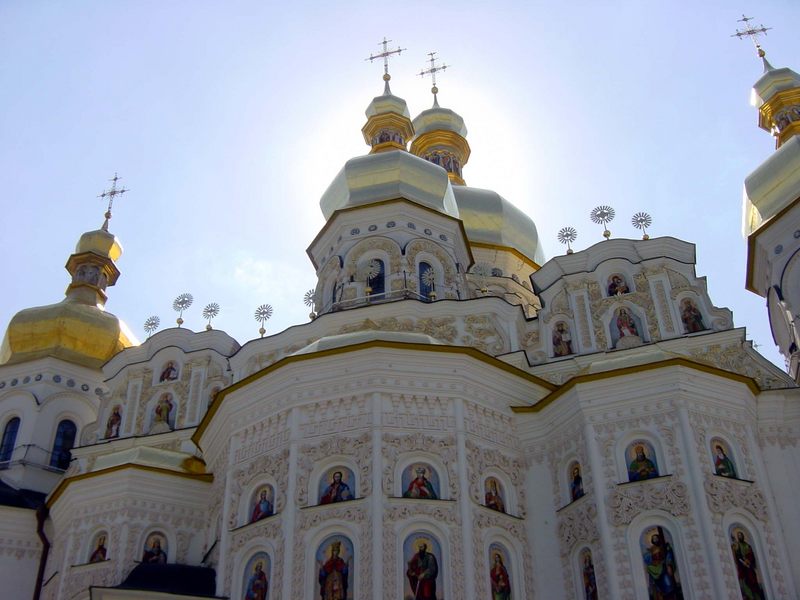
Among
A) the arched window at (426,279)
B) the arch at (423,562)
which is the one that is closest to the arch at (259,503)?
the arch at (423,562)

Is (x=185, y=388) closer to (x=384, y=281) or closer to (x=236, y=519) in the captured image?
(x=384, y=281)

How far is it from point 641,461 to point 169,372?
1124 cm

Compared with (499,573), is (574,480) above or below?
above

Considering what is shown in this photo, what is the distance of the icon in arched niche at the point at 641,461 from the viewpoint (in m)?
12.6

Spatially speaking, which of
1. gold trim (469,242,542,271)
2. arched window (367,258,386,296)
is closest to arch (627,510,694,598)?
arched window (367,258,386,296)

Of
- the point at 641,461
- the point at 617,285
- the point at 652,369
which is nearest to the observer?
the point at 641,461

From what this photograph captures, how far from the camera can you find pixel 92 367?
23.3 m

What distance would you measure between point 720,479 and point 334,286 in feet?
31.8

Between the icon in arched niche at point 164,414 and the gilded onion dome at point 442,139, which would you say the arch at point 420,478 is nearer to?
the icon in arched niche at point 164,414

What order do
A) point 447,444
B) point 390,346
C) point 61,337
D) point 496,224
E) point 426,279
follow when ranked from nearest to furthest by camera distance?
1. point 447,444
2. point 390,346
3. point 426,279
4. point 61,337
5. point 496,224

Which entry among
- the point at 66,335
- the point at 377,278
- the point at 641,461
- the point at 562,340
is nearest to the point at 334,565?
the point at 641,461

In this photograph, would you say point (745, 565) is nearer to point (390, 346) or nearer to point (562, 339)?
point (390, 346)

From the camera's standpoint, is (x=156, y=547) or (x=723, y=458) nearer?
(x=723, y=458)

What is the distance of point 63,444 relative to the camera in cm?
2238
